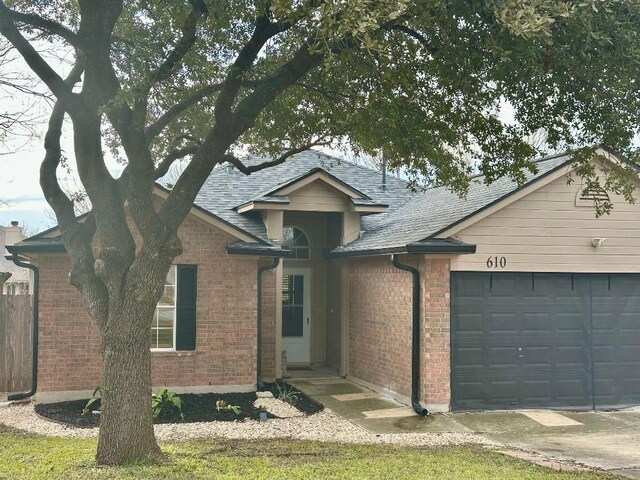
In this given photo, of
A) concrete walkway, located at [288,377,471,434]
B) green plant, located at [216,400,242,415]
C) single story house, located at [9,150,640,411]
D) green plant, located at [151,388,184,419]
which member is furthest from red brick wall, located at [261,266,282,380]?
green plant, located at [151,388,184,419]

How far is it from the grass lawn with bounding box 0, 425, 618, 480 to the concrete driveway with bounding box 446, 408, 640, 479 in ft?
3.01

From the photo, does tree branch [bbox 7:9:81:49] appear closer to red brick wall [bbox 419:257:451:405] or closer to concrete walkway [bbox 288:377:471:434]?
red brick wall [bbox 419:257:451:405]

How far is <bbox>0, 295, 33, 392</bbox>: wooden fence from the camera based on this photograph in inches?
535

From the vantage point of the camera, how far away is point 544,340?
41.2 ft

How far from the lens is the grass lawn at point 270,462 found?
279 inches

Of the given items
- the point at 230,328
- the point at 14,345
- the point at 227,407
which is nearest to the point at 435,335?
the point at 227,407

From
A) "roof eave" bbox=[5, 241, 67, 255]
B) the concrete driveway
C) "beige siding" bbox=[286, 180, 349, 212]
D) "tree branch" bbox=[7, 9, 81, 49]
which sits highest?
"tree branch" bbox=[7, 9, 81, 49]

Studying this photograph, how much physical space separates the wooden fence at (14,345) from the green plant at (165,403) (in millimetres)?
3601

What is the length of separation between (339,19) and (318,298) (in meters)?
11.5

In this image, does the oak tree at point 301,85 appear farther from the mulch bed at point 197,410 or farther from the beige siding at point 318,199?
the beige siding at point 318,199

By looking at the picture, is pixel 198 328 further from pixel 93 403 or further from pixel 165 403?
pixel 93 403

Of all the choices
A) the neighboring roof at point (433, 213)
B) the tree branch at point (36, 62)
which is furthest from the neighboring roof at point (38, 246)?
the neighboring roof at point (433, 213)

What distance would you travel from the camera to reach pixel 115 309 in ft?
24.5

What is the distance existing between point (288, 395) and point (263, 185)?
6306 mm
